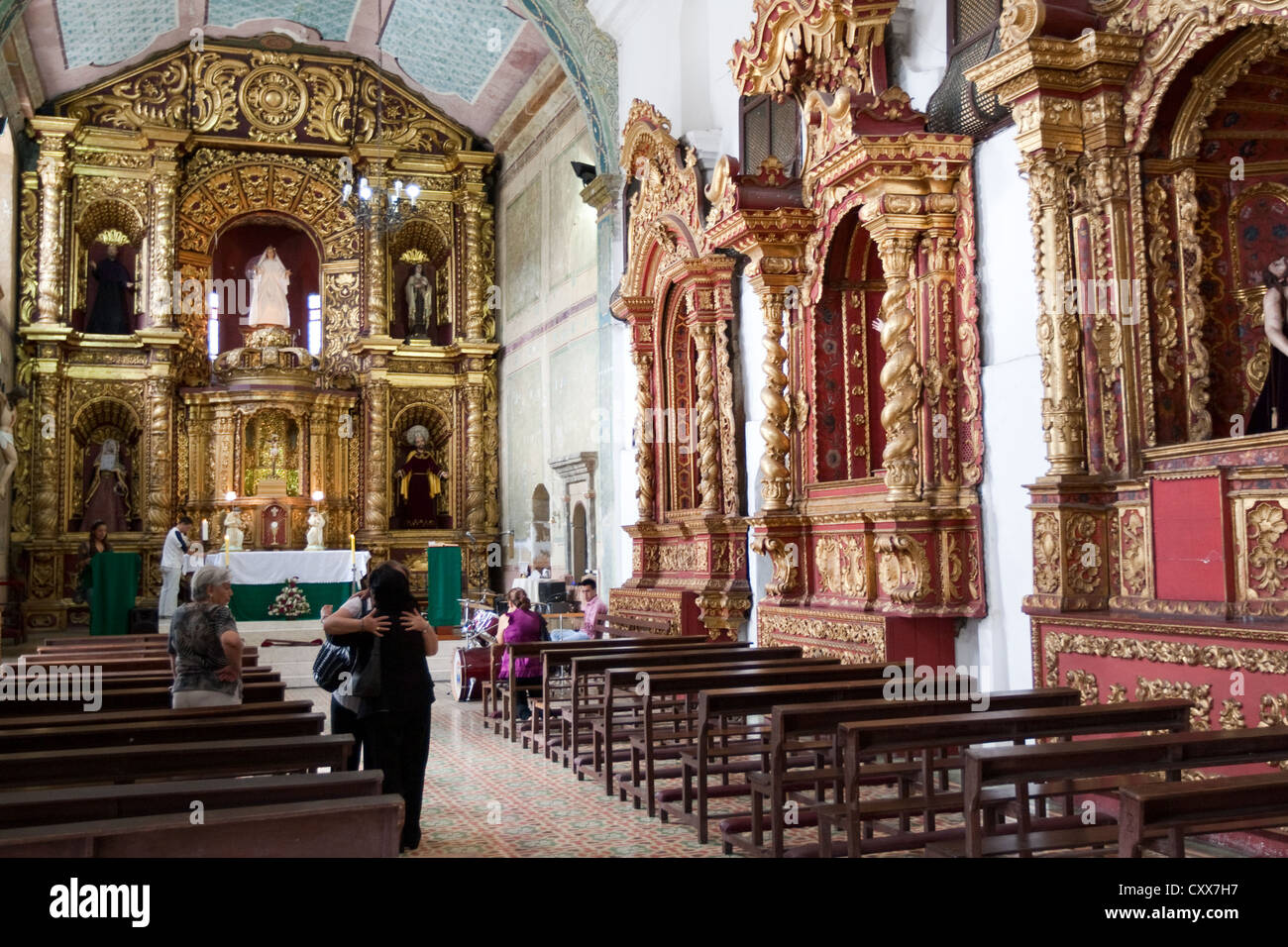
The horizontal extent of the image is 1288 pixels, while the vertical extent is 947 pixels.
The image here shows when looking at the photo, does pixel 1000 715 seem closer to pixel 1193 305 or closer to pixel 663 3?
pixel 1193 305

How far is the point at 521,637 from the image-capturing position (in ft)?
34.6

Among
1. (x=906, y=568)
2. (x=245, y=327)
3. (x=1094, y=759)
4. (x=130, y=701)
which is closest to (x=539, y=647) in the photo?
(x=906, y=568)

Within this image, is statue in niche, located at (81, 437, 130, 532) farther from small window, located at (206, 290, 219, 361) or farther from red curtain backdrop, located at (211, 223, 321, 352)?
red curtain backdrop, located at (211, 223, 321, 352)

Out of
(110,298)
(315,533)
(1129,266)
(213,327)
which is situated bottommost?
(315,533)

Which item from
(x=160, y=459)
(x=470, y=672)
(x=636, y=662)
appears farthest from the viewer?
(x=160, y=459)

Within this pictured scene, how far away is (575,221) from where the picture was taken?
1838 centimetres

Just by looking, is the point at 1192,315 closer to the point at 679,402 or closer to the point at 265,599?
the point at 679,402

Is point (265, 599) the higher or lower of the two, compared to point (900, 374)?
lower

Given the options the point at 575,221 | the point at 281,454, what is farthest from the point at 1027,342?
the point at 281,454

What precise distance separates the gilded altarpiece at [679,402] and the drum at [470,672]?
1.87 metres

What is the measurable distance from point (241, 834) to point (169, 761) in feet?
4.08

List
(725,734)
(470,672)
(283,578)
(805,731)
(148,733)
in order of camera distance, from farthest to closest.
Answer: (283,578) → (470,672) → (725,734) → (805,731) → (148,733)

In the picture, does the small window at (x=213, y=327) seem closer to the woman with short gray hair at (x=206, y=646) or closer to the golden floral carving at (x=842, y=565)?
the golden floral carving at (x=842, y=565)

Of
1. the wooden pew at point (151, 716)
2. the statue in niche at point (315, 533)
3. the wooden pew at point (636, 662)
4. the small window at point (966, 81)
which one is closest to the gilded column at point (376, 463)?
the statue in niche at point (315, 533)
